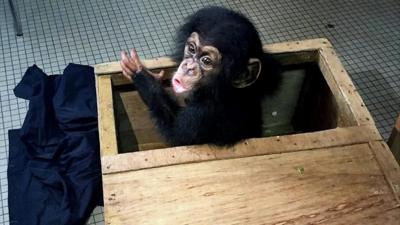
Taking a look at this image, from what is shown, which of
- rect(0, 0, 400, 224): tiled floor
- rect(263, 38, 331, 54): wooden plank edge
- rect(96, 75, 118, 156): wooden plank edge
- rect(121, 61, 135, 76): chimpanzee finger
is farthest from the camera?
rect(0, 0, 400, 224): tiled floor

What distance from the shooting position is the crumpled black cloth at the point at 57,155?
126 centimetres

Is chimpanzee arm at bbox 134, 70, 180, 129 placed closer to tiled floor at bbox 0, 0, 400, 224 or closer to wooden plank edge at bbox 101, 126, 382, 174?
wooden plank edge at bbox 101, 126, 382, 174

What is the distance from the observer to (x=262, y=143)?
975mm

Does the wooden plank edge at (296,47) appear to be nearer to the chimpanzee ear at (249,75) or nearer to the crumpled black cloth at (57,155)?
the chimpanzee ear at (249,75)

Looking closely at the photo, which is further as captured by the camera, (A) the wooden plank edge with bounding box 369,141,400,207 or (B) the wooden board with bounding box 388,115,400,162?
(B) the wooden board with bounding box 388,115,400,162

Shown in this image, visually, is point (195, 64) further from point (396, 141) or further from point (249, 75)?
point (396, 141)

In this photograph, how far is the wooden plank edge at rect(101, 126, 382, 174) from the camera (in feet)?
3.05

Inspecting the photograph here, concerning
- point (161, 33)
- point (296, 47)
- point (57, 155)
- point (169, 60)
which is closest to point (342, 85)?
point (296, 47)

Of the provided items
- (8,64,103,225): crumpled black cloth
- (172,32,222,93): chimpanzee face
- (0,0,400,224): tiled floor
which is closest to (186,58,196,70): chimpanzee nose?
(172,32,222,93): chimpanzee face

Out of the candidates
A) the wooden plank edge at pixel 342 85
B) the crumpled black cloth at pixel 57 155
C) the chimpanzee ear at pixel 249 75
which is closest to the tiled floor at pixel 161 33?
the crumpled black cloth at pixel 57 155

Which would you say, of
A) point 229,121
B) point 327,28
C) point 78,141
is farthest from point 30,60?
point 327,28

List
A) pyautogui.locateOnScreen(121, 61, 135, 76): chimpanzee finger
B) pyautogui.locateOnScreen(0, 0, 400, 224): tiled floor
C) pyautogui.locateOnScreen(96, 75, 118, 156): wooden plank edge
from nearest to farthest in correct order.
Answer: pyautogui.locateOnScreen(96, 75, 118, 156): wooden plank edge → pyautogui.locateOnScreen(121, 61, 135, 76): chimpanzee finger → pyautogui.locateOnScreen(0, 0, 400, 224): tiled floor

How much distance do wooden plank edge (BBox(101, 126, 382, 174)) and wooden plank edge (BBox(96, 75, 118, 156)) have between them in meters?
→ 0.04

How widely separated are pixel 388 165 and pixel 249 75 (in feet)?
1.17
